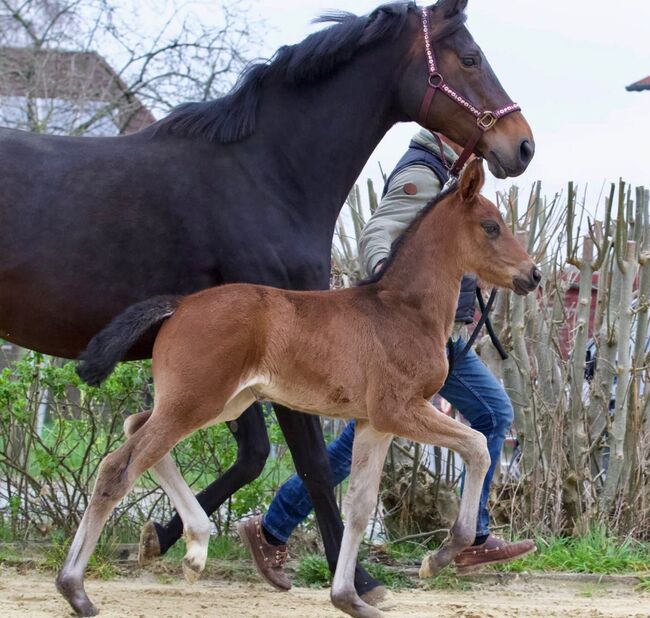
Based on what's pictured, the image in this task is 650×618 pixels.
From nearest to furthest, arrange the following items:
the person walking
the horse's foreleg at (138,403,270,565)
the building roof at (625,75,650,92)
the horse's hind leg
→ the horse's hind leg → the horse's foreleg at (138,403,270,565) → the person walking → the building roof at (625,75,650,92)

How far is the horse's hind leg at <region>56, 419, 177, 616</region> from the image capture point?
3.62 m

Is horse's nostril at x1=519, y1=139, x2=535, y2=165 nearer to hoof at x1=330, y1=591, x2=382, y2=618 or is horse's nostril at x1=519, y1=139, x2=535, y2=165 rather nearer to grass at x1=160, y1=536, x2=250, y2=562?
hoof at x1=330, y1=591, x2=382, y2=618

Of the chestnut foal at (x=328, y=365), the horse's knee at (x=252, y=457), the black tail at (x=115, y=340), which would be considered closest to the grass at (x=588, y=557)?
the horse's knee at (x=252, y=457)

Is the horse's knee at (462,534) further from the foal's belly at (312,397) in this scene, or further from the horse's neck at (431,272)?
the horse's neck at (431,272)

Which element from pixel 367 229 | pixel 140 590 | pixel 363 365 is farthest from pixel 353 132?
pixel 140 590

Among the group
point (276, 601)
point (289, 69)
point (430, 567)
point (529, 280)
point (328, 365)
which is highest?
point (289, 69)

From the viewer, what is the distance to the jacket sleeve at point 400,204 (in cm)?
450

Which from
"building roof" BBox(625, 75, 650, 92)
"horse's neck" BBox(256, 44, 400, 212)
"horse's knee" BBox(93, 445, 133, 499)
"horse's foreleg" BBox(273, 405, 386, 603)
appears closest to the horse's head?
"horse's neck" BBox(256, 44, 400, 212)

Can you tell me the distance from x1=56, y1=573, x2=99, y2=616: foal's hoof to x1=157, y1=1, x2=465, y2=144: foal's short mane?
1.87 m

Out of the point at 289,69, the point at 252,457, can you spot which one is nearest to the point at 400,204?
the point at 289,69

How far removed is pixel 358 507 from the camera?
391 centimetres

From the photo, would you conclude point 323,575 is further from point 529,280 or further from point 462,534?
point 529,280

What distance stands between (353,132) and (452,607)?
2.14 meters

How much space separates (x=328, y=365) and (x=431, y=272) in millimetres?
611
